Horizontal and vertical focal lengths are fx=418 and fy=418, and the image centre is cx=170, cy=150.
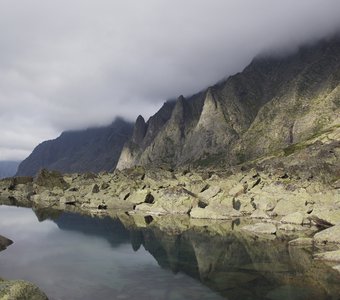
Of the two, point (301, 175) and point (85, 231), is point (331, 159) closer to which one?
point (301, 175)

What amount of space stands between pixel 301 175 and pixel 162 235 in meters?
48.1

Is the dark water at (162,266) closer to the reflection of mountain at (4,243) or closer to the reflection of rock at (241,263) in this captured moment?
the reflection of rock at (241,263)

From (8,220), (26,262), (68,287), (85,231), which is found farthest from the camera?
(8,220)

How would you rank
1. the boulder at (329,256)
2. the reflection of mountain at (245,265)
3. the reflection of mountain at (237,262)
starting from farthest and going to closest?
the boulder at (329,256) < the reflection of mountain at (237,262) < the reflection of mountain at (245,265)

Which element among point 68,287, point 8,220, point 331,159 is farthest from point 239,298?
point 331,159

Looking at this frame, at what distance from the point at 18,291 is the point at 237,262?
25.6 metres

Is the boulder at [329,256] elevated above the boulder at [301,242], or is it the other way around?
the boulder at [301,242]

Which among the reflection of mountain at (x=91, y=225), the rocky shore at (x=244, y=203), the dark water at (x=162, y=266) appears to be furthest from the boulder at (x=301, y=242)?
the reflection of mountain at (x=91, y=225)

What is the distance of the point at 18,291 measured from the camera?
2316 centimetres

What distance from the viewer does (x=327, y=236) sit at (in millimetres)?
47062

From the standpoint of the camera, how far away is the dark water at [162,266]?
32.8m

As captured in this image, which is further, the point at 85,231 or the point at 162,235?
the point at 85,231

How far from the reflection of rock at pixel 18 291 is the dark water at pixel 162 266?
7.88m

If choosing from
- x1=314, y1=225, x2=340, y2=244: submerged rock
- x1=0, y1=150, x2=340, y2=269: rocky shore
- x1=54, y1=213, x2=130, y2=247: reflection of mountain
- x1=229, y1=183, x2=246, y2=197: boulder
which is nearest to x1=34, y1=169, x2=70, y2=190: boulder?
x1=0, y1=150, x2=340, y2=269: rocky shore
